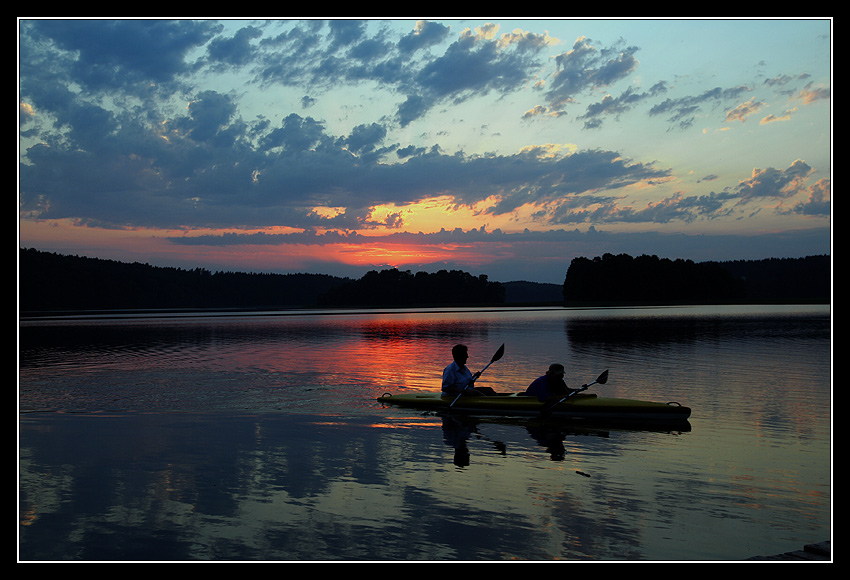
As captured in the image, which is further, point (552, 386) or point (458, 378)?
point (458, 378)

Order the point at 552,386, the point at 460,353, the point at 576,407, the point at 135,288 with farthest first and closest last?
the point at 135,288, the point at 460,353, the point at 552,386, the point at 576,407

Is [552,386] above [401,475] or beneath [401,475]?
above

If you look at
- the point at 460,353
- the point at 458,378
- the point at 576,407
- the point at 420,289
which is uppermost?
the point at 420,289

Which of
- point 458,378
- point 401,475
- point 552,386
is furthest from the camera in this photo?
point 458,378

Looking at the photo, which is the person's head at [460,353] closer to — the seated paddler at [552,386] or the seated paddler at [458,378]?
the seated paddler at [458,378]

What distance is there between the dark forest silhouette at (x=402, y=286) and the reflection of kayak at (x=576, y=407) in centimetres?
10723

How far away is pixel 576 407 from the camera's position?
13.2 meters

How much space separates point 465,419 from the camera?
45.8 feet

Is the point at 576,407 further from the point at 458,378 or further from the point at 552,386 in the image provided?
the point at 458,378

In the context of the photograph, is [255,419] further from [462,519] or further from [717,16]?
[717,16]

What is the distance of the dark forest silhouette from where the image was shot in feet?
401

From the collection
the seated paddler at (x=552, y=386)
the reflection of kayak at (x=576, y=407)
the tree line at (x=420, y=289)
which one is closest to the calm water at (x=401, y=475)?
→ the reflection of kayak at (x=576, y=407)

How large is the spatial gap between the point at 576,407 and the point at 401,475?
5.40 metres

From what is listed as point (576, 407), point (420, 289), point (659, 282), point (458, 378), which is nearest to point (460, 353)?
point (458, 378)
